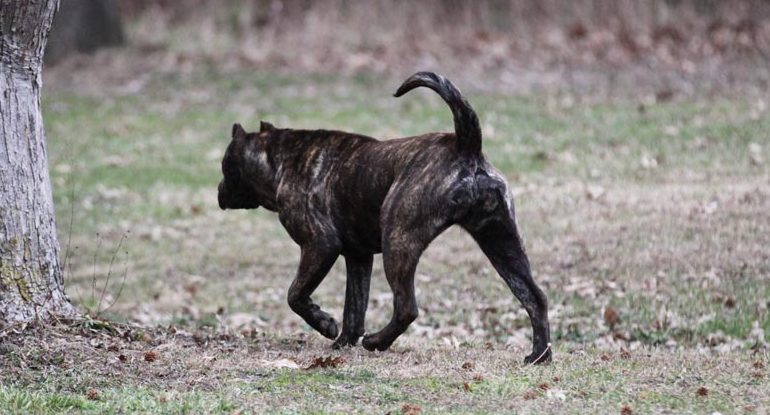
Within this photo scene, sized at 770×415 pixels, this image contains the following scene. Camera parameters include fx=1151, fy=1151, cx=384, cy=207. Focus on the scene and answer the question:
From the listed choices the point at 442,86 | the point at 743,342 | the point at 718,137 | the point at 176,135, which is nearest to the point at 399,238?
the point at 442,86

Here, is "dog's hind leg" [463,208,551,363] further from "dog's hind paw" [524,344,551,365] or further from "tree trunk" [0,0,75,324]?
"tree trunk" [0,0,75,324]

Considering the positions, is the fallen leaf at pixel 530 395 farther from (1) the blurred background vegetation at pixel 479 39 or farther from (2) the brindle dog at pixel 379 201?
(1) the blurred background vegetation at pixel 479 39

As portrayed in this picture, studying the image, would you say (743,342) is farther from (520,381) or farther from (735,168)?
(735,168)

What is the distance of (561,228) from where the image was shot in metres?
12.8

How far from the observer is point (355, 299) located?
26.7 feet

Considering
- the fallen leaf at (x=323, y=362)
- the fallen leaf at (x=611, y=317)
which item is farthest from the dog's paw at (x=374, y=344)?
the fallen leaf at (x=611, y=317)

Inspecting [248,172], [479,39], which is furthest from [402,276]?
[479,39]

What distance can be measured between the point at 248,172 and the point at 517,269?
7.20 feet

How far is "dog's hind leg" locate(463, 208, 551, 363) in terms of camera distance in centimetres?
706

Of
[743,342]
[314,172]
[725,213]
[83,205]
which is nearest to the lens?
[314,172]

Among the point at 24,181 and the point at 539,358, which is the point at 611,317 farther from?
the point at 24,181

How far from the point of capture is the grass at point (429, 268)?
6.47 metres

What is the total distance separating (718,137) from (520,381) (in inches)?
419

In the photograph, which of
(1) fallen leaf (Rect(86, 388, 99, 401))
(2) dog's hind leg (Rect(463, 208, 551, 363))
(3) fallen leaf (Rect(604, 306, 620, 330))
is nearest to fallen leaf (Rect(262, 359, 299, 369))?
(1) fallen leaf (Rect(86, 388, 99, 401))
